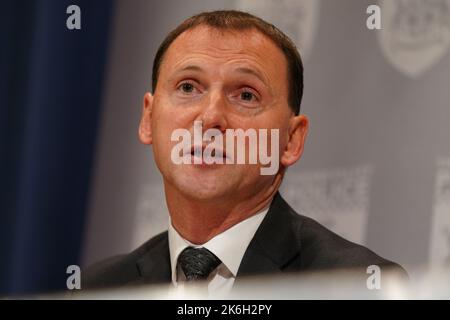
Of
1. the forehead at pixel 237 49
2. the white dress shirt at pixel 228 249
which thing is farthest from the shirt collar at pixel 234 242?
the forehead at pixel 237 49

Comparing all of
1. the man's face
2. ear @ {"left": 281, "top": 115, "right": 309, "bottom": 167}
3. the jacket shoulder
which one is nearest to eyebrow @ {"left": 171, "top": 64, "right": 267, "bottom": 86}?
the man's face

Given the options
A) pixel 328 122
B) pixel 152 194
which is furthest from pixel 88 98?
pixel 328 122

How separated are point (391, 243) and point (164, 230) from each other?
51cm

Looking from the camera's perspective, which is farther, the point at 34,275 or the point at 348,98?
the point at 34,275

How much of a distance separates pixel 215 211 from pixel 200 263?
0.12 metres

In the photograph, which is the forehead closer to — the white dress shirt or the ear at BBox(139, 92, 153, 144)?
the ear at BBox(139, 92, 153, 144)

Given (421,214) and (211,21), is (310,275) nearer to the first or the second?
(421,214)

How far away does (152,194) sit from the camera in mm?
1935

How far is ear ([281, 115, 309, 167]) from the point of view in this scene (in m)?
1.80

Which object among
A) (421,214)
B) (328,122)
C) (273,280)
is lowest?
(273,280)

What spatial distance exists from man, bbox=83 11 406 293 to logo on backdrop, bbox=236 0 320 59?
2.6 inches

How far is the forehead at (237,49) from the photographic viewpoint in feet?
5.75

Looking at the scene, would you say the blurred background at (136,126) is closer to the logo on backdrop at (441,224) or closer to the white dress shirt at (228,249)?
the logo on backdrop at (441,224)

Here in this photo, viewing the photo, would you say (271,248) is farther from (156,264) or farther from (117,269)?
(117,269)
